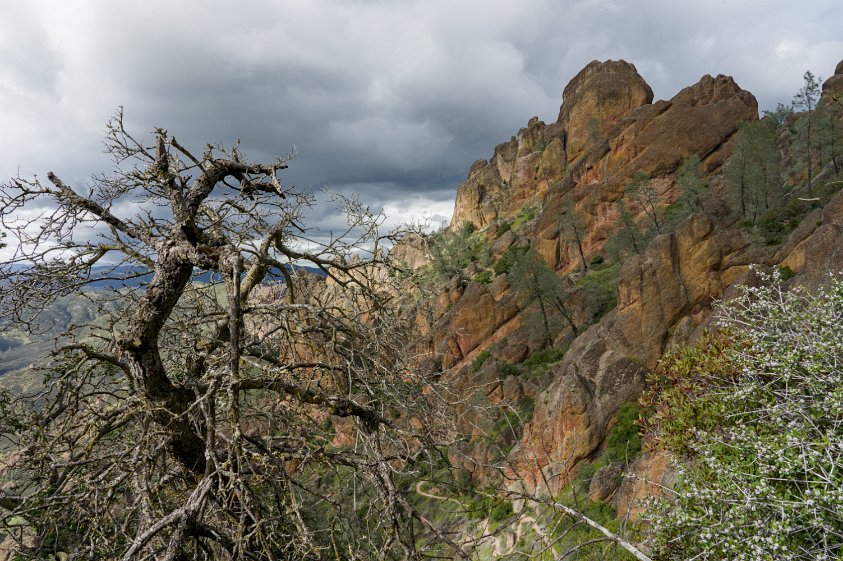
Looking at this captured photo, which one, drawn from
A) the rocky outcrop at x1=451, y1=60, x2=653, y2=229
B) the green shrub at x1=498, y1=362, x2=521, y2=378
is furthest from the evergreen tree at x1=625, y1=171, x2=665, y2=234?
the rocky outcrop at x1=451, y1=60, x2=653, y2=229

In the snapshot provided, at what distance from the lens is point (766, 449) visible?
609 centimetres

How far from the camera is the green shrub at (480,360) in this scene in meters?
42.1

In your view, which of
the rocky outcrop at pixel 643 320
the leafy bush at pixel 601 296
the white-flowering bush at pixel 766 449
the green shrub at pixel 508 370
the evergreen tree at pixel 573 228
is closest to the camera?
the white-flowering bush at pixel 766 449

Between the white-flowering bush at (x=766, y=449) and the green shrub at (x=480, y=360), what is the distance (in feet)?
111

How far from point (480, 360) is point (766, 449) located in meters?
37.5

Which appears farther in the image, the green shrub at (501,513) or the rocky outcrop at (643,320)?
the green shrub at (501,513)

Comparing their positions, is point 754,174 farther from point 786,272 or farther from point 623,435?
point 623,435

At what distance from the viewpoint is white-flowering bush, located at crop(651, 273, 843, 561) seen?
5641 millimetres

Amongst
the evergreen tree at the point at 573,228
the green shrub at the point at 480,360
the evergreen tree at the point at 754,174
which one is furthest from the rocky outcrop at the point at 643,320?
the evergreen tree at the point at 573,228

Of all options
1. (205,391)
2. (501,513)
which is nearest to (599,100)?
(501,513)

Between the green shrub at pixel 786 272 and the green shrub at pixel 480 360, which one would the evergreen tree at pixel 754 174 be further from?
the green shrub at pixel 480 360

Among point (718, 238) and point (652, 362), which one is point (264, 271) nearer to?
point (652, 362)

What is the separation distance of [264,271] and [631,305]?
25610 mm

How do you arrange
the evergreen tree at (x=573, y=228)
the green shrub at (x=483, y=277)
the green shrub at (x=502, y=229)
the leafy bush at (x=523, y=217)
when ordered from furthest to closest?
the green shrub at (x=502, y=229)
the leafy bush at (x=523, y=217)
the green shrub at (x=483, y=277)
the evergreen tree at (x=573, y=228)
